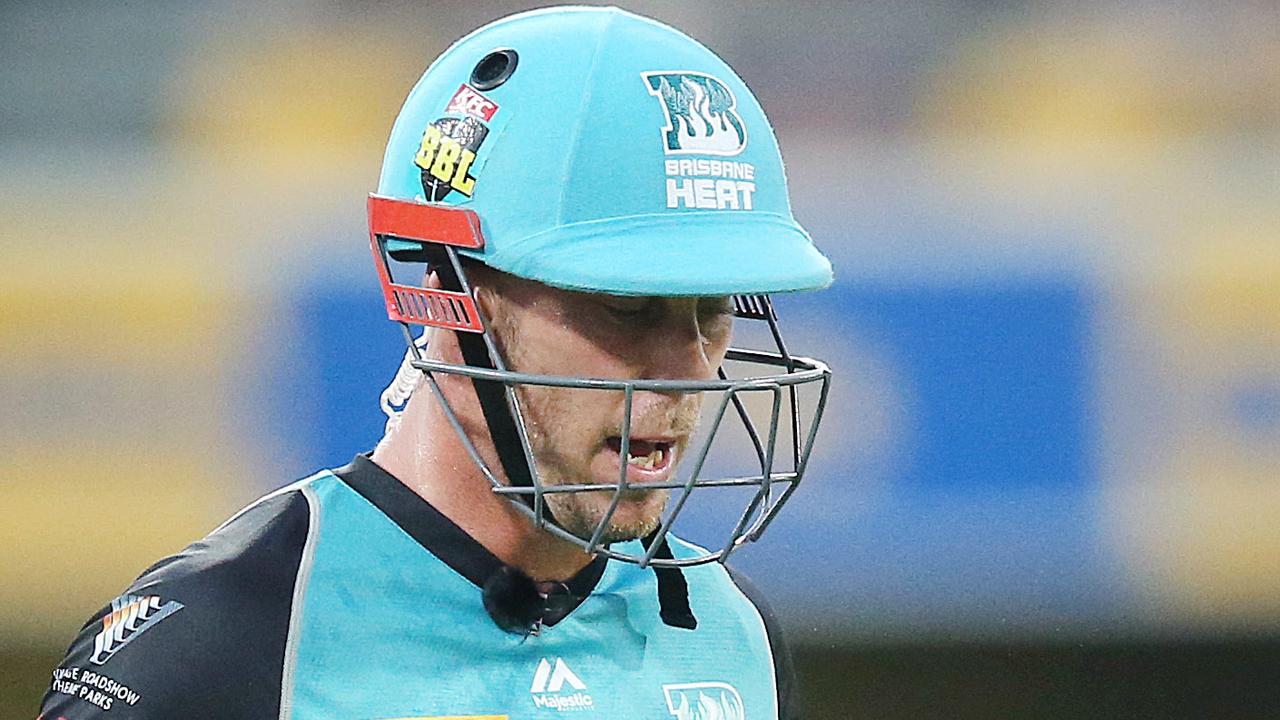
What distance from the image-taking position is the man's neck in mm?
2018

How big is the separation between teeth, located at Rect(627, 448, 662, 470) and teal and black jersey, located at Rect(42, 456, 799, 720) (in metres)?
0.22

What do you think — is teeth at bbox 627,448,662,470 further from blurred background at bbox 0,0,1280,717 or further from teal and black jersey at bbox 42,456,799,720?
blurred background at bbox 0,0,1280,717

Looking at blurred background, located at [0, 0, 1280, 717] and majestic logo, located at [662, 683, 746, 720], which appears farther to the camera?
blurred background, located at [0, 0, 1280, 717]

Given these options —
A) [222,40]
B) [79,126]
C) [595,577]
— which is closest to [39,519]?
[79,126]

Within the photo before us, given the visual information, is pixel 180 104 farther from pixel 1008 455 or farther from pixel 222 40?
pixel 1008 455

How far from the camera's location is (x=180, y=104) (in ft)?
14.8

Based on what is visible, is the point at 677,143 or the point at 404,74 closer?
the point at 677,143

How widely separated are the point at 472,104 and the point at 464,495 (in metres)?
0.43

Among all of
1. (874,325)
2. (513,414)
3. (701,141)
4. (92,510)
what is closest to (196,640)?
(513,414)

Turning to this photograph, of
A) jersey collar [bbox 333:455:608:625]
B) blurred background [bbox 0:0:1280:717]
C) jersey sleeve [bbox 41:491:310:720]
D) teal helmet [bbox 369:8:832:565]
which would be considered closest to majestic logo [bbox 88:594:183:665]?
jersey sleeve [bbox 41:491:310:720]

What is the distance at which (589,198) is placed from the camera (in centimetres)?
189

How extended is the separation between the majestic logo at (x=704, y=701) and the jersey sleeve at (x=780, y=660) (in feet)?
0.32

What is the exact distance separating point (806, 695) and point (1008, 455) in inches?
34.3

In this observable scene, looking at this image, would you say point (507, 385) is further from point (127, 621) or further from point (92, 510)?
point (92, 510)
